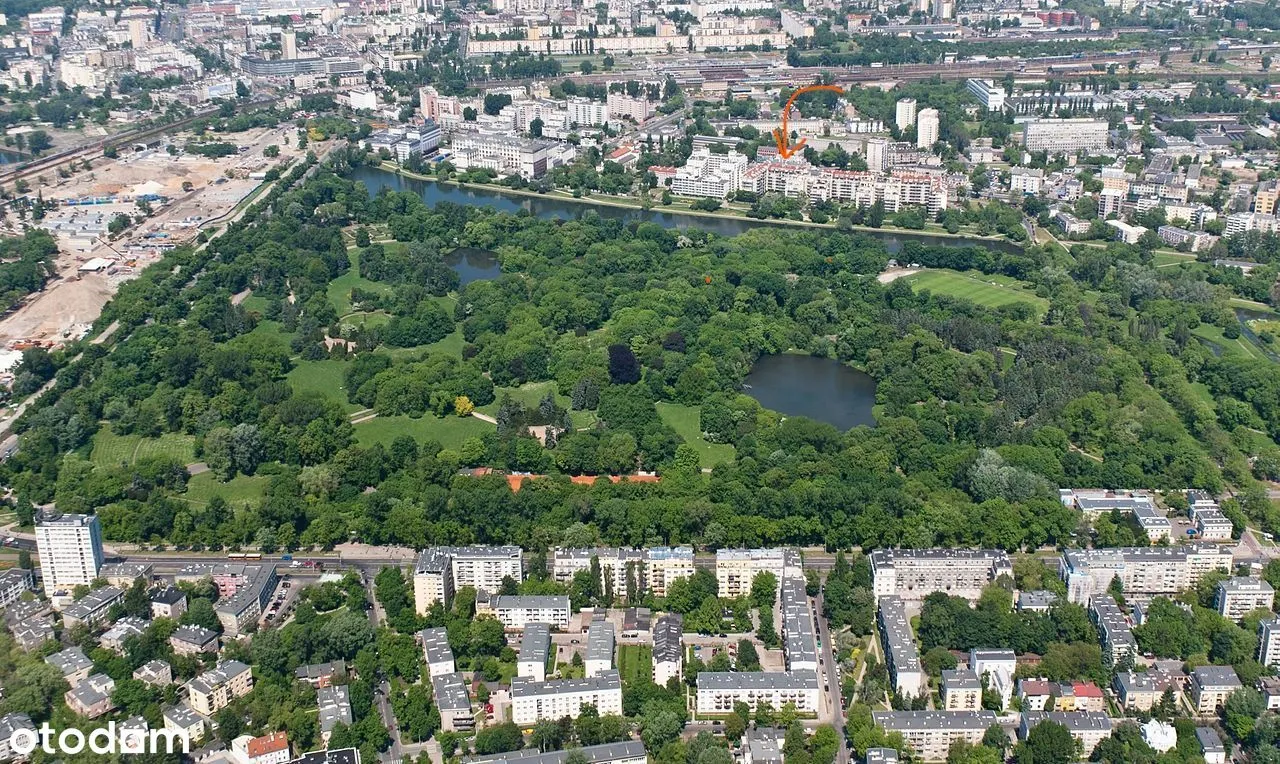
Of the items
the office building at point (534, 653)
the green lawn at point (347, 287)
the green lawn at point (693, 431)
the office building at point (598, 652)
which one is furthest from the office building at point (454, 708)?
the green lawn at point (347, 287)

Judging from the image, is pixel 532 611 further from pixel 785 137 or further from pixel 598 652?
pixel 785 137

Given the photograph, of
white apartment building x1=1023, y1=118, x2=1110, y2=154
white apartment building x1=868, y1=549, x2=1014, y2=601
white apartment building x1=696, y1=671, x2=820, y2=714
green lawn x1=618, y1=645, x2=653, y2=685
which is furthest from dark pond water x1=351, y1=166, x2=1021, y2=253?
white apartment building x1=696, y1=671, x2=820, y2=714

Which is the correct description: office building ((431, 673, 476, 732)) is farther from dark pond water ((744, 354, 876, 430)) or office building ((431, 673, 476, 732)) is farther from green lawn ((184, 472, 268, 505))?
dark pond water ((744, 354, 876, 430))

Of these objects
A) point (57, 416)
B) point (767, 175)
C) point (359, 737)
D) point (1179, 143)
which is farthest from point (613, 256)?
point (1179, 143)

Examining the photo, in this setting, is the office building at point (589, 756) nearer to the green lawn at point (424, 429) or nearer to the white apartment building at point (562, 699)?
the white apartment building at point (562, 699)

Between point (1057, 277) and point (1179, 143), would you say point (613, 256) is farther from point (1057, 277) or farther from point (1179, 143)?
point (1179, 143)

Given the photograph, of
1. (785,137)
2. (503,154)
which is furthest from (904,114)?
(503,154)
